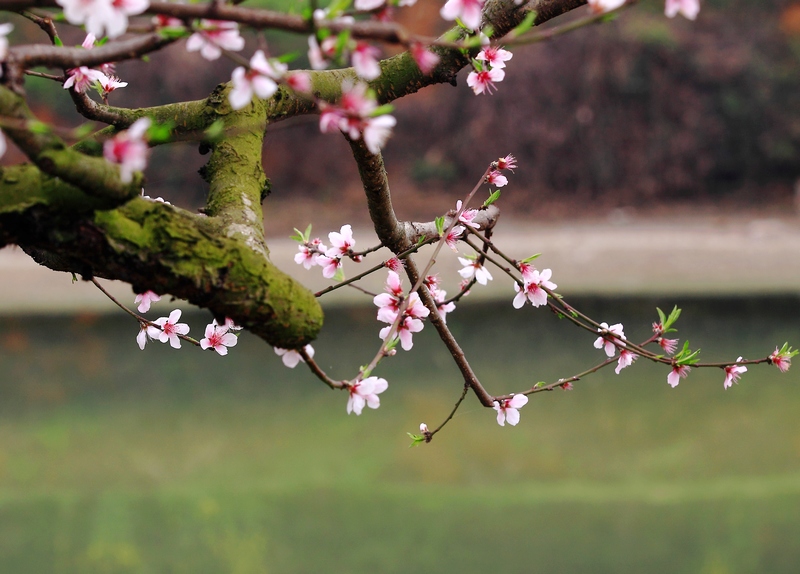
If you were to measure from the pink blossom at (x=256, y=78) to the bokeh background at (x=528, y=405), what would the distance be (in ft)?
0.42

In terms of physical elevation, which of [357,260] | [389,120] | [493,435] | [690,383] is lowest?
[389,120]

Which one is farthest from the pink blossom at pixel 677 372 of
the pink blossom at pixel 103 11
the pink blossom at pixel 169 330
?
the pink blossom at pixel 103 11

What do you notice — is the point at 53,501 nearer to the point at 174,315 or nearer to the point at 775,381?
the point at 174,315

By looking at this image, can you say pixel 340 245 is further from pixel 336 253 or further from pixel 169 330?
pixel 169 330

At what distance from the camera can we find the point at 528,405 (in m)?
3.69

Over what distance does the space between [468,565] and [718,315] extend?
260cm

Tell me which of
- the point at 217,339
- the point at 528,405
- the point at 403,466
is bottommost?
the point at 217,339

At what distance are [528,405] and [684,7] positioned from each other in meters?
3.32

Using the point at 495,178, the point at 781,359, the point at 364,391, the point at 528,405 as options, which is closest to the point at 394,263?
the point at 495,178

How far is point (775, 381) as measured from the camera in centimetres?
370

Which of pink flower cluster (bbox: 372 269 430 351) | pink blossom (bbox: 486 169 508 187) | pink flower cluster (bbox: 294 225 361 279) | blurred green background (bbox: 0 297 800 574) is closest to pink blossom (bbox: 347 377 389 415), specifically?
pink flower cluster (bbox: 372 269 430 351)

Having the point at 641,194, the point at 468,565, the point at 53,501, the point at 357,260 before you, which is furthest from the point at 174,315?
the point at 641,194

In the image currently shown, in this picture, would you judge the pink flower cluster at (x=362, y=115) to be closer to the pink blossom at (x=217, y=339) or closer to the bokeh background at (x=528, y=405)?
the bokeh background at (x=528, y=405)

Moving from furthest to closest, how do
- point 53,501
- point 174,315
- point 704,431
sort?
point 704,431 → point 53,501 → point 174,315
